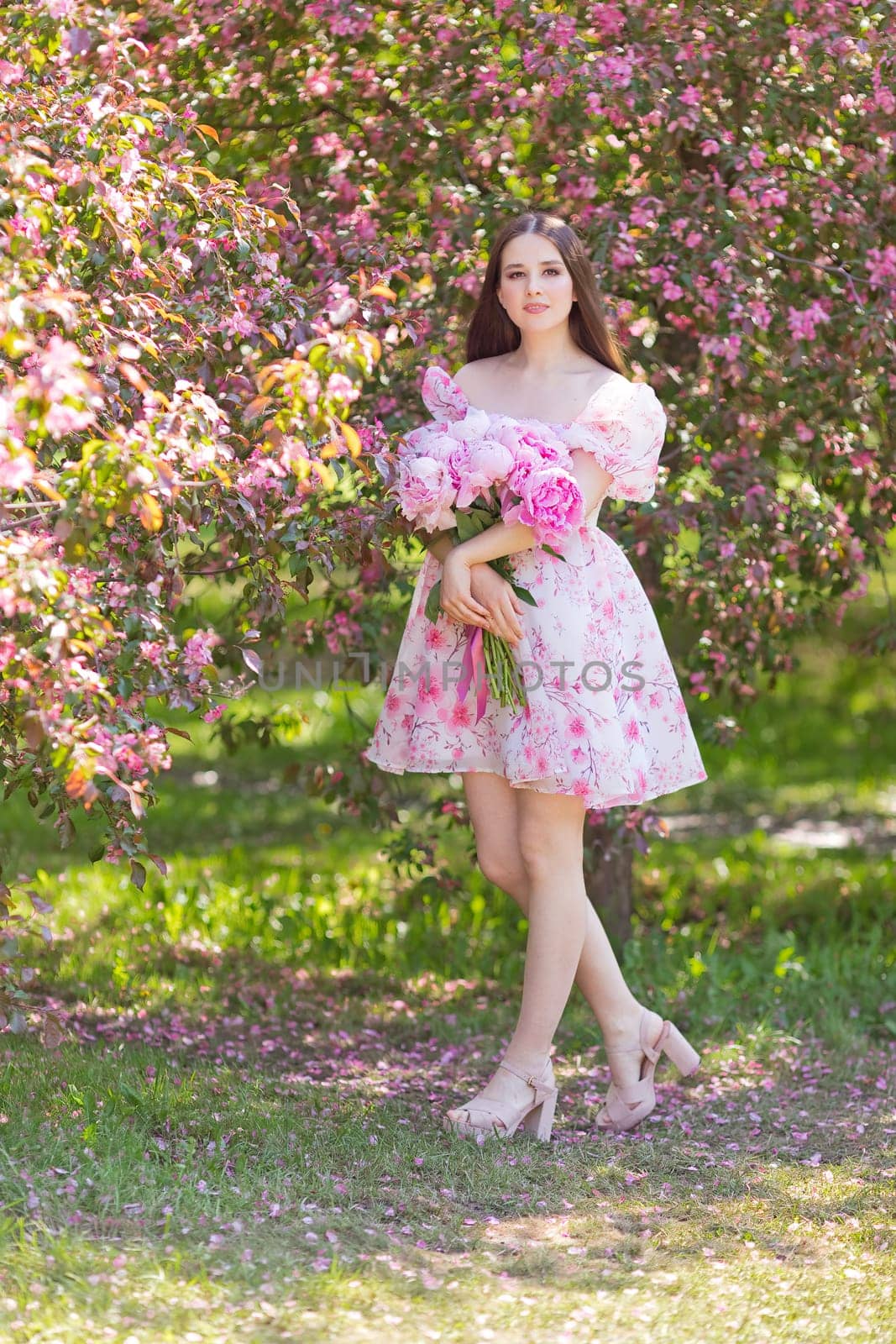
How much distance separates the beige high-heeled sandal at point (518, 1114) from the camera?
3.13 meters

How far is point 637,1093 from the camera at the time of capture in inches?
132

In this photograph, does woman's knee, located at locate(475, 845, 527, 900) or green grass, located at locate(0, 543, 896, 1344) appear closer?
green grass, located at locate(0, 543, 896, 1344)

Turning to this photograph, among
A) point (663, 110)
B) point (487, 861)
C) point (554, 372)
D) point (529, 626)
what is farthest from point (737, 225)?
point (487, 861)

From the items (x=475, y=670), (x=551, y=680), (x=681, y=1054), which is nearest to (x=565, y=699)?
(x=551, y=680)

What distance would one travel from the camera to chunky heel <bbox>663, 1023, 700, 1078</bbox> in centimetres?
346

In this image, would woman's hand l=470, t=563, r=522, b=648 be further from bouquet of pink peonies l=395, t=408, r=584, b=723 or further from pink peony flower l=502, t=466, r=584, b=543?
pink peony flower l=502, t=466, r=584, b=543

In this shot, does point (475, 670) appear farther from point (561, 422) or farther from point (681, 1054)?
point (681, 1054)

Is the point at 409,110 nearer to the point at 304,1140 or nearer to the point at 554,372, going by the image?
the point at 554,372

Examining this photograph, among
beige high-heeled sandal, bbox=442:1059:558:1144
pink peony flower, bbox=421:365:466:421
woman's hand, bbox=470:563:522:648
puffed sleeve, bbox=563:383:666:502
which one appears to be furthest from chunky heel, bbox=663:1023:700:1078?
pink peony flower, bbox=421:365:466:421

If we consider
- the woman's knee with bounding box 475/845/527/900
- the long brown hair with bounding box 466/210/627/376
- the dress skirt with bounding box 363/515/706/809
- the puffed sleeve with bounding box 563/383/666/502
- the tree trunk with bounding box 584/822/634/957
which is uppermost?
the long brown hair with bounding box 466/210/627/376

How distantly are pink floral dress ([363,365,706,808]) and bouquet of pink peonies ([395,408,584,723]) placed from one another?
1.1 inches

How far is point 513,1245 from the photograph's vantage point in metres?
2.62

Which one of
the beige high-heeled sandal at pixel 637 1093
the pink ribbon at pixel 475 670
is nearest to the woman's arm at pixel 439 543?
the pink ribbon at pixel 475 670

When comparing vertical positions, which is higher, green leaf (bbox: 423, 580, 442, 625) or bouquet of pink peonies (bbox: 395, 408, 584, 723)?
bouquet of pink peonies (bbox: 395, 408, 584, 723)
